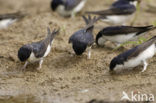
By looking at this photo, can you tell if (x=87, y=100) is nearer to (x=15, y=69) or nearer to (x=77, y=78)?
(x=77, y=78)

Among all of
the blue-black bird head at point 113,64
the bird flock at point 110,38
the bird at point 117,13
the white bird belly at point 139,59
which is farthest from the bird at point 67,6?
the white bird belly at point 139,59

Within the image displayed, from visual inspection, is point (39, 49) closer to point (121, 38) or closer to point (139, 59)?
point (121, 38)

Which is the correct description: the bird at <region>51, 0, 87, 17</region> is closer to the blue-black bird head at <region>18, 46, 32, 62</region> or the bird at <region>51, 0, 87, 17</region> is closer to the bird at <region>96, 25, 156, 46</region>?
the bird at <region>96, 25, 156, 46</region>

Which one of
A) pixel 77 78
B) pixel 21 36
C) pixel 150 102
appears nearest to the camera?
pixel 150 102

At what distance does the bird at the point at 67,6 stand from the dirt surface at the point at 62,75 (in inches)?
56.9

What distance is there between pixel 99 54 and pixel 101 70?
71 cm

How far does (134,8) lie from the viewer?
844cm

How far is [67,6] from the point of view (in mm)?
10094

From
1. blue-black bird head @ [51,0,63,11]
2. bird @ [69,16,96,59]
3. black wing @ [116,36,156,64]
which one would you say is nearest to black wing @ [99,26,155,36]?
bird @ [69,16,96,59]

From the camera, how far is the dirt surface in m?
5.75

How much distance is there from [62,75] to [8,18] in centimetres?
370

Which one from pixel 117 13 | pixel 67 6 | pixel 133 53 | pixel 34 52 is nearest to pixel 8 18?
pixel 67 6

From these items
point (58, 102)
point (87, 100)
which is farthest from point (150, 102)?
point (58, 102)

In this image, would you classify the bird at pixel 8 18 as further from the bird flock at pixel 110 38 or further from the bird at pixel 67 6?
the bird at pixel 67 6
